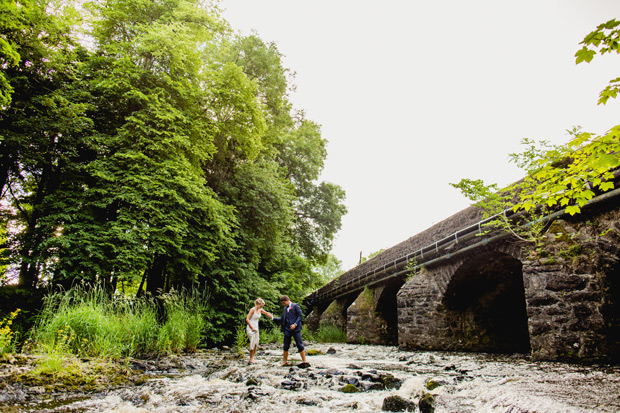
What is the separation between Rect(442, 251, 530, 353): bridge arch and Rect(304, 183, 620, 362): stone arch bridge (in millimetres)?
28

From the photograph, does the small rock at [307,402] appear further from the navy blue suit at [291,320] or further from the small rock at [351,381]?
the navy blue suit at [291,320]

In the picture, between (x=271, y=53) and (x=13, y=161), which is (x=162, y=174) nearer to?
(x=13, y=161)

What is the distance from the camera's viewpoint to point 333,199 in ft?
64.4

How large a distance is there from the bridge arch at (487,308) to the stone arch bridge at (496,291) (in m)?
0.03

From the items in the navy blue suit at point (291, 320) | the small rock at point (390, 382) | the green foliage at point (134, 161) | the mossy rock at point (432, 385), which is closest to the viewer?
the mossy rock at point (432, 385)

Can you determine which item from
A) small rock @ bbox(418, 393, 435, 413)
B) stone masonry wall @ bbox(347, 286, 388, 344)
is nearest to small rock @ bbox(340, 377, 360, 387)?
small rock @ bbox(418, 393, 435, 413)

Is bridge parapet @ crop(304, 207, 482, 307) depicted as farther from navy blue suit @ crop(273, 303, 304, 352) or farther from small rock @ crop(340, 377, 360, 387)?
small rock @ crop(340, 377, 360, 387)

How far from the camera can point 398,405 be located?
2869 millimetres

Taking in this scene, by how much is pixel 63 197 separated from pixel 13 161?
8.79 ft

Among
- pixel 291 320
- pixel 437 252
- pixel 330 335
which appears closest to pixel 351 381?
pixel 291 320

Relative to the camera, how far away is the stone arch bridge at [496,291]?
17.0 feet

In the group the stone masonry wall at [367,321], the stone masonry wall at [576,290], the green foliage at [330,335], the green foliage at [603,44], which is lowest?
the green foliage at [330,335]

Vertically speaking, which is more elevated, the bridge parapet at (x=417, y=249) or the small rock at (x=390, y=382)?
the bridge parapet at (x=417, y=249)

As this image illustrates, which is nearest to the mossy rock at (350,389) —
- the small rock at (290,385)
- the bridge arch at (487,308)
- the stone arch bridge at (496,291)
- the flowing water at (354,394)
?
the flowing water at (354,394)
